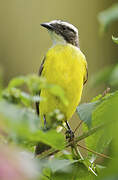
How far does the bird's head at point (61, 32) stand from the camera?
302 cm

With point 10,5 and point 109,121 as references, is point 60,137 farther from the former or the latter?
point 10,5

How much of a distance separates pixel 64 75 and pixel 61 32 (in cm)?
61

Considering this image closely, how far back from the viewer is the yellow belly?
2594mm

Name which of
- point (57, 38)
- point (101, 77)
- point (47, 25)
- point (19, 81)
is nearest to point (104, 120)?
point (101, 77)

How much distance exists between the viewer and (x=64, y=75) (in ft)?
8.54

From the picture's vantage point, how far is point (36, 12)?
582 cm

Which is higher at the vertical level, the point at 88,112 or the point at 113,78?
the point at 113,78

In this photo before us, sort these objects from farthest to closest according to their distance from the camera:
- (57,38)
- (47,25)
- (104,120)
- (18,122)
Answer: (57,38) < (47,25) < (104,120) < (18,122)

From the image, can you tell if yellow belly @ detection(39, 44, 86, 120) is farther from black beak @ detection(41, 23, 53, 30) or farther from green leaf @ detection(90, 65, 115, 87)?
green leaf @ detection(90, 65, 115, 87)

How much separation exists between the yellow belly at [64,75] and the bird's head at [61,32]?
0.19 metres

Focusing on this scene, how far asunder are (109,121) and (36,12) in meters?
5.18

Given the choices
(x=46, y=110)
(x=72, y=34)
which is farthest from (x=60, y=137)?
(x=72, y=34)

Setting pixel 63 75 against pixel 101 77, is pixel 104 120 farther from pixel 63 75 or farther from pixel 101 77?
pixel 63 75

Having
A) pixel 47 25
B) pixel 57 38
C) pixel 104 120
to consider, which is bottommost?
pixel 104 120
